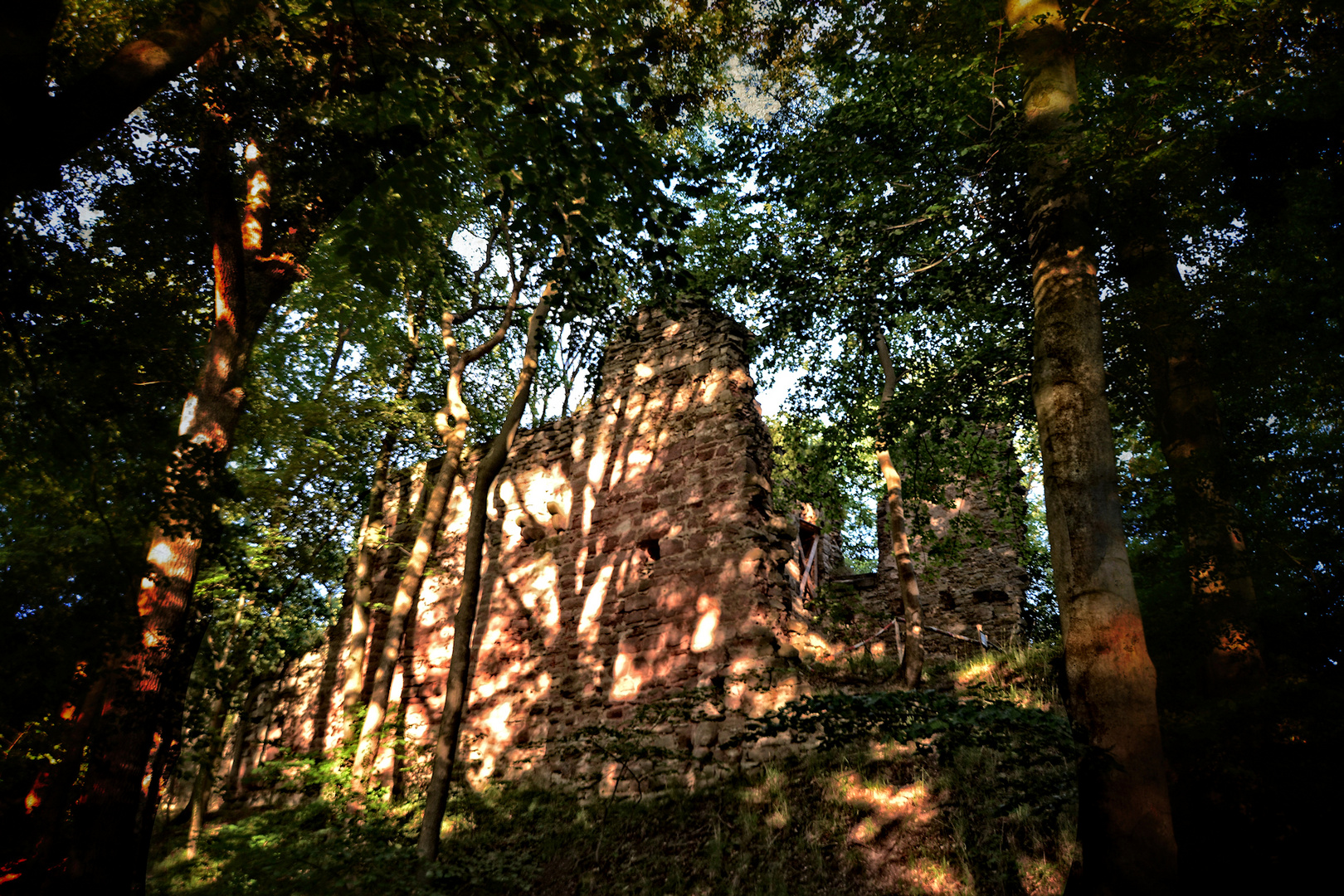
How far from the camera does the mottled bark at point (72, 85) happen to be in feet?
9.90

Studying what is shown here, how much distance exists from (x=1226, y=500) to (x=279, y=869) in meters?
9.55

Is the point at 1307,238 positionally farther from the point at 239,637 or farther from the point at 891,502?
the point at 239,637

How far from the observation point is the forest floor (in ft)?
14.2

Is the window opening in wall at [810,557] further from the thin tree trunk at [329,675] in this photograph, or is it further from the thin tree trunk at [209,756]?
the thin tree trunk at [209,756]

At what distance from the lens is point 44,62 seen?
318 cm

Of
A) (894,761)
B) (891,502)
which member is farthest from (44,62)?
(891,502)

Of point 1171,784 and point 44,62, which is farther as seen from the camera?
point 1171,784

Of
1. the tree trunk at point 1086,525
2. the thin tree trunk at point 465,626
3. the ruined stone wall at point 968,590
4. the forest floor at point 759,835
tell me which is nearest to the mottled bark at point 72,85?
the thin tree trunk at point 465,626

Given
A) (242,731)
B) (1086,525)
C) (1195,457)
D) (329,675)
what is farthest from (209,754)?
(1195,457)

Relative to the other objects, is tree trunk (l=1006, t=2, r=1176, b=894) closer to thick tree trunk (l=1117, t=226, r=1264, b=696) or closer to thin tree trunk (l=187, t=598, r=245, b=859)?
thick tree trunk (l=1117, t=226, r=1264, b=696)

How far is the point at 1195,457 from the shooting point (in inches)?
222

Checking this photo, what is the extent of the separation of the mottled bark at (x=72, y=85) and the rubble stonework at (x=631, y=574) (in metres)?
3.87

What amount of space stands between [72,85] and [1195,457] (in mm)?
8577

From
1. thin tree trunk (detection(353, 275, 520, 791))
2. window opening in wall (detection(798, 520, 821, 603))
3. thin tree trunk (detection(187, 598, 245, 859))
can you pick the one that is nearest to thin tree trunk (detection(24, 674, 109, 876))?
thin tree trunk (detection(187, 598, 245, 859))
